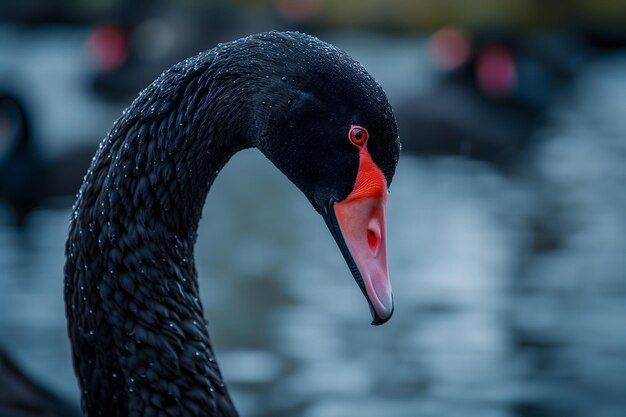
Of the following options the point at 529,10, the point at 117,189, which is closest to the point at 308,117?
the point at 117,189

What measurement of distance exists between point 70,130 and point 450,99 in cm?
326

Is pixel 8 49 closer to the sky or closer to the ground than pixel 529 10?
closer to the ground

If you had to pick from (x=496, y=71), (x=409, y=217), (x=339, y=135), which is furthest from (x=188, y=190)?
(x=496, y=71)

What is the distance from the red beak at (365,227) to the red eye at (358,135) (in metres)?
0.02

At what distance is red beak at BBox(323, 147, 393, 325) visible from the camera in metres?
2.12

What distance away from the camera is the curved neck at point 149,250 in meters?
2.33

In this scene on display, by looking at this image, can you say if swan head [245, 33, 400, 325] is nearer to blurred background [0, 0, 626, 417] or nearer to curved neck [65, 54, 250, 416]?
curved neck [65, 54, 250, 416]

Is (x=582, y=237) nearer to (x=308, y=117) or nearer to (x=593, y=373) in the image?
(x=593, y=373)

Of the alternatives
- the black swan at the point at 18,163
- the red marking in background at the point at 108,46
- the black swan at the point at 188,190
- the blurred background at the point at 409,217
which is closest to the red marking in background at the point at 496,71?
the blurred background at the point at 409,217

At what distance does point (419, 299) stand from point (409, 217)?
1.57 metres

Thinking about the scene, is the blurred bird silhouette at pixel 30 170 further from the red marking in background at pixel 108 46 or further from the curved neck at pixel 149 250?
the curved neck at pixel 149 250

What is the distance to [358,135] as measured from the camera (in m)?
2.17

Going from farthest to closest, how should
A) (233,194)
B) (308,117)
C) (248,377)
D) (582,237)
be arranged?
1. (233,194)
2. (582,237)
3. (248,377)
4. (308,117)

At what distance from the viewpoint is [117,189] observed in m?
2.36
